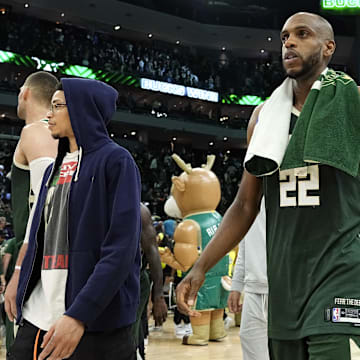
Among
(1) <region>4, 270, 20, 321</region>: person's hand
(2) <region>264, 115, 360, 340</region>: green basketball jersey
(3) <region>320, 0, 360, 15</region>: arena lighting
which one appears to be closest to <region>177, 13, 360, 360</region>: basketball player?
(2) <region>264, 115, 360, 340</region>: green basketball jersey

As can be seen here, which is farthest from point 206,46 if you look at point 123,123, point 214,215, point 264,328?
point 264,328

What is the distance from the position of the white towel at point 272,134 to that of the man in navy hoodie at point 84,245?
0.44 meters

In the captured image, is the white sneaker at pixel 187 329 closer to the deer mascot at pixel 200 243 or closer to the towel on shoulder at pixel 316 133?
the deer mascot at pixel 200 243

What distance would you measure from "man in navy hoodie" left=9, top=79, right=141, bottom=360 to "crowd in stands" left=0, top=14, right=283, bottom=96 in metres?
19.2

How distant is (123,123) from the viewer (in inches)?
914

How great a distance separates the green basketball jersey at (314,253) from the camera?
1.86 metres

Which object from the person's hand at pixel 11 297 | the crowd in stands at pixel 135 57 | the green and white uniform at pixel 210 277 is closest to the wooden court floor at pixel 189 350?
the green and white uniform at pixel 210 277

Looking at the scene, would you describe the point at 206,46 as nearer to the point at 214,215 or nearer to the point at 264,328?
the point at 214,215

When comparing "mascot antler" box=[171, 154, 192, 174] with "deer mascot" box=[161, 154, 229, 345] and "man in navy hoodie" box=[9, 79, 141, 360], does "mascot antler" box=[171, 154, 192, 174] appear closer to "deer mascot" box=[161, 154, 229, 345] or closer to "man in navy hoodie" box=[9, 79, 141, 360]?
"deer mascot" box=[161, 154, 229, 345]

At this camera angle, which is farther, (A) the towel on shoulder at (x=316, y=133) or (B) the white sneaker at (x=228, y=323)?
(B) the white sneaker at (x=228, y=323)

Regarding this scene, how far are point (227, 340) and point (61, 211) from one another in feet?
18.3

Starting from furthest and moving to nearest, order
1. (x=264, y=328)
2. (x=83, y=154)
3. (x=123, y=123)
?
(x=123, y=123), (x=264, y=328), (x=83, y=154)

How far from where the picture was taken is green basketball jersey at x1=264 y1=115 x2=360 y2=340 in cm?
186

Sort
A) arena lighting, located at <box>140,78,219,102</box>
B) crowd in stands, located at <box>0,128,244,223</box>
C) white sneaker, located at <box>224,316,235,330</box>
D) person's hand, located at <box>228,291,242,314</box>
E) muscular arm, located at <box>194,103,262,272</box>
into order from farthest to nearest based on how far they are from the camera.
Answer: arena lighting, located at <box>140,78,219,102</box> < crowd in stands, located at <box>0,128,244,223</box> < white sneaker, located at <box>224,316,235,330</box> < person's hand, located at <box>228,291,242,314</box> < muscular arm, located at <box>194,103,262,272</box>
